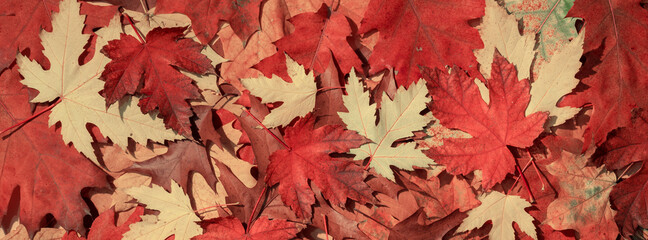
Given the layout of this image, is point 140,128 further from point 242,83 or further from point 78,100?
point 242,83

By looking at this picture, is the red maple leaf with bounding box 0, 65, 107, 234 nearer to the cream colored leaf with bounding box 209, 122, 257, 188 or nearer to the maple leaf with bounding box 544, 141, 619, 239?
the cream colored leaf with bounding box 209, 122, 257, 188

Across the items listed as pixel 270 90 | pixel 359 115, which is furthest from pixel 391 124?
pixel 270 90

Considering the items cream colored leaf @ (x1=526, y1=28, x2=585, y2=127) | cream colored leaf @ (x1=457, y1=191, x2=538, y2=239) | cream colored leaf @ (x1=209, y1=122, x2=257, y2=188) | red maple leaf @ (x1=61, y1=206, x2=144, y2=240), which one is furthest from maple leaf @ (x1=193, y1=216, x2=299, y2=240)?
cream colored leaf @ (x1=526, y1=28, x2=585, y2=127)

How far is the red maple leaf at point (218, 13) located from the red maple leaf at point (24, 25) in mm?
357

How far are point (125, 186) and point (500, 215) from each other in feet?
3.68

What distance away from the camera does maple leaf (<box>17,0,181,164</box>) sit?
4.03 feet

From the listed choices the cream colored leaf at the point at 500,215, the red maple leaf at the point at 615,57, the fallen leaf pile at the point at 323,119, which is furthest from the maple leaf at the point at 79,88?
the red maple leaf at the point at 615,57

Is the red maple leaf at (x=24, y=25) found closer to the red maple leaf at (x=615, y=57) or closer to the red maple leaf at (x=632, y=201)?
the red maple leaf at (x=615, y=57)

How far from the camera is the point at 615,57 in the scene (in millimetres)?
1042

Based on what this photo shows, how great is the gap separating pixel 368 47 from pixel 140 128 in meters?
0.71

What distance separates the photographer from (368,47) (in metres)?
1.19

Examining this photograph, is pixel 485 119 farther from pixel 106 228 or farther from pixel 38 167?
pixel 38 167

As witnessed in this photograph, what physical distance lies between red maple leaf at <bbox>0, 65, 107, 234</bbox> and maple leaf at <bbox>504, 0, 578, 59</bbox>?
1329mm

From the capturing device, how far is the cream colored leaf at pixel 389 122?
1110 mm
